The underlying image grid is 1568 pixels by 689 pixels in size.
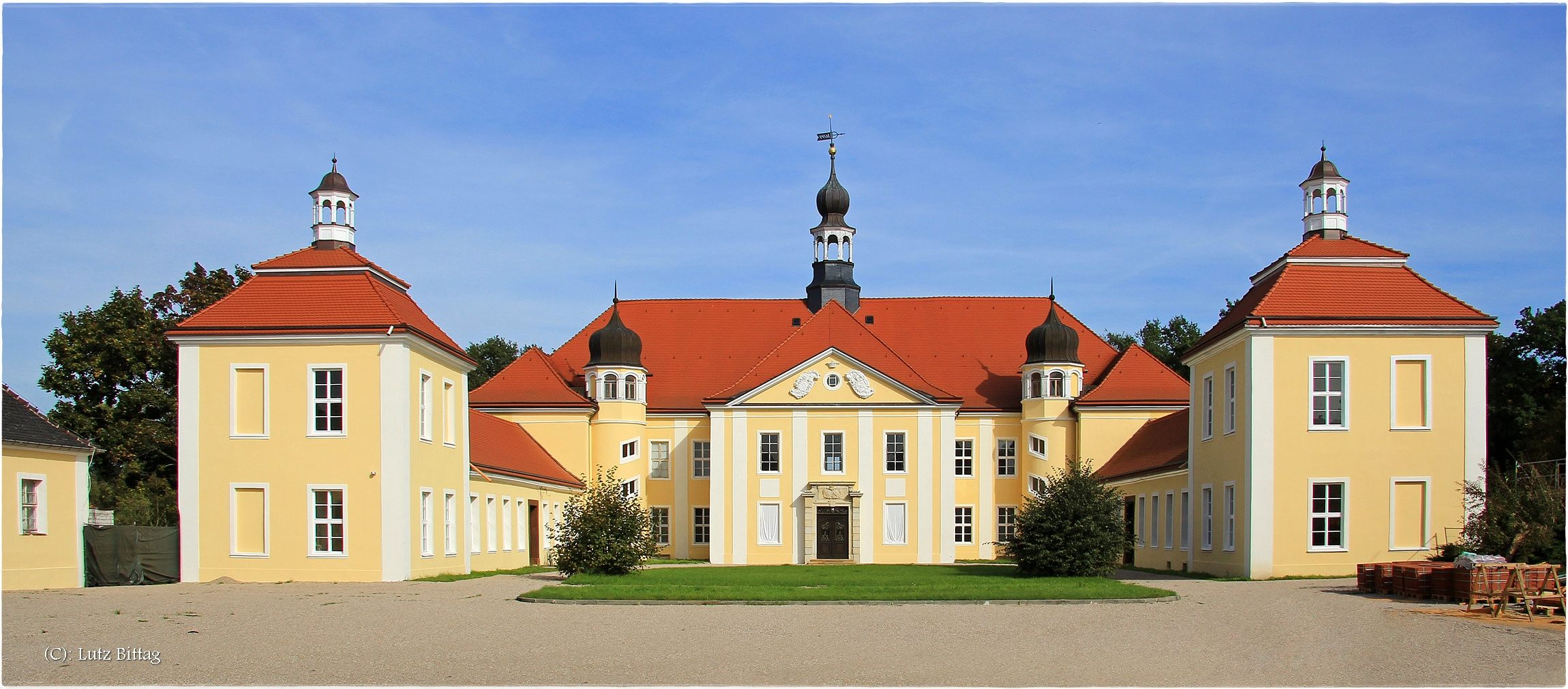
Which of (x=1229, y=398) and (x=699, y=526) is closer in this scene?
(x=1229, y=398)

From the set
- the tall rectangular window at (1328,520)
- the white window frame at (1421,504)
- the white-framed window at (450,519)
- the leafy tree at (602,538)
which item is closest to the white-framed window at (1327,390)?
the tall rectangular window at (1328,520)

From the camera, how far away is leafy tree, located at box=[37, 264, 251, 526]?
4331 centimetres

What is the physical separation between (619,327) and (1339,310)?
86.8ft

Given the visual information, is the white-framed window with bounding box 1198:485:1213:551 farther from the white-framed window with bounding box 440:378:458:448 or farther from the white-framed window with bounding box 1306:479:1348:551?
the white-framed window with bounding box 440:378:458:448

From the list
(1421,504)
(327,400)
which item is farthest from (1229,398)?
(327,400)

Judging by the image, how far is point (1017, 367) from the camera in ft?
169

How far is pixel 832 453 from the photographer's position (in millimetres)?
45812

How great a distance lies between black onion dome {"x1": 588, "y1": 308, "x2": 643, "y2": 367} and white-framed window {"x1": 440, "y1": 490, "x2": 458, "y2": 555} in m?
15.6

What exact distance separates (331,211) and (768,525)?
1868 centimetres

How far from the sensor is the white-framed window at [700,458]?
4972 centimetres

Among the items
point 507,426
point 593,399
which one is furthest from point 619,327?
point 507,426

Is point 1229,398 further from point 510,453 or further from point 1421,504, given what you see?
point 510,453

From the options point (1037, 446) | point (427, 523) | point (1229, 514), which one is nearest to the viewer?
point (427, 523)

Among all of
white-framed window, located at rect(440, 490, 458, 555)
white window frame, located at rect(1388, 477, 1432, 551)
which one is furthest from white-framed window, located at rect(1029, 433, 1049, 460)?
white-framed window, located at rect(440, 490, 458, 555)
